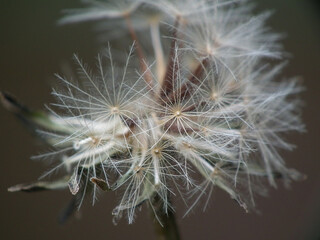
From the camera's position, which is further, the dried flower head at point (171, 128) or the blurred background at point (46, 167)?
the blurred background at point (46, 167)

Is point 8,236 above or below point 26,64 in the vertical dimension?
below

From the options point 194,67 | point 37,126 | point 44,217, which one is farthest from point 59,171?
point 44,217

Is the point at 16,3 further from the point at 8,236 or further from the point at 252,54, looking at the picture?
the point at 252,54

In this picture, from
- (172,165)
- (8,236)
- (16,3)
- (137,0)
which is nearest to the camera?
(172,165)

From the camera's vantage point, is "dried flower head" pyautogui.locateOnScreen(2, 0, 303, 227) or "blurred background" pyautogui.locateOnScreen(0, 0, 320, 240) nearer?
"dried flower head" pyautogui.locateOnScreen(2, 0, 303, 227)
